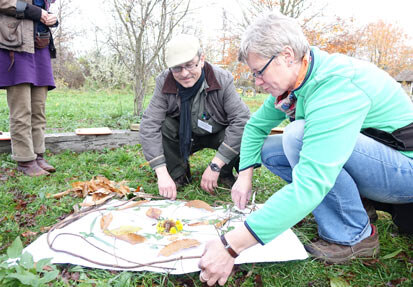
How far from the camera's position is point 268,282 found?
60.1 inches

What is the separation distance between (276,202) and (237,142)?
125cm

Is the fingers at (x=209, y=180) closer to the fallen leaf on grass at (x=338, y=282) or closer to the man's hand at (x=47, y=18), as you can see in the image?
the fallen leaf on grass at (x=338, y=282)

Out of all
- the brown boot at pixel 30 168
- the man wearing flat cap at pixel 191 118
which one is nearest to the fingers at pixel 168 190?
the man wearing flat cap at pixel 191 118

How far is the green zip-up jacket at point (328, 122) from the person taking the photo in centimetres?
120

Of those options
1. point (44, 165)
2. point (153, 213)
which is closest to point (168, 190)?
point (153, 213)

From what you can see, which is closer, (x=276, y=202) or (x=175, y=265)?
(x=276, y=202)

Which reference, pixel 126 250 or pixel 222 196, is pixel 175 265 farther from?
pixel 222 196

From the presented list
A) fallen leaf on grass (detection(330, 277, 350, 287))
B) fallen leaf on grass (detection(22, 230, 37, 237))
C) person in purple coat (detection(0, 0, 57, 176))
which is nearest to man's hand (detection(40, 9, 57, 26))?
person in purple coat (detection(0, 0, 57, 176))

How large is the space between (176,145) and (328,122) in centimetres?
165

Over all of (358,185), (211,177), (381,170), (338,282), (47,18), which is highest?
(47,18)

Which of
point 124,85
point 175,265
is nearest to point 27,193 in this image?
point 175,265

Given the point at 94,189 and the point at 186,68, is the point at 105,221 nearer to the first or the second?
the point at 94,189

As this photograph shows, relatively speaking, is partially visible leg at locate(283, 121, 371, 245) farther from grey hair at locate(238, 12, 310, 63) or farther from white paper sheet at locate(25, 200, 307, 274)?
grey hair at locate(238, 12, 310, 63)

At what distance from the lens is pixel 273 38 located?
53.4 inches
